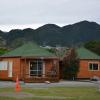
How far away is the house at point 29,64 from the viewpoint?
51.4m

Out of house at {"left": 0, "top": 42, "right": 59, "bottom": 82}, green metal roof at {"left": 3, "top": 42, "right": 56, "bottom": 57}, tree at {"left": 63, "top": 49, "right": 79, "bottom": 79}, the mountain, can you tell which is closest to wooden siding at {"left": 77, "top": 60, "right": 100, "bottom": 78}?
tree at {"left": 63, "top": 49, "right": 79, "bottom": 79}

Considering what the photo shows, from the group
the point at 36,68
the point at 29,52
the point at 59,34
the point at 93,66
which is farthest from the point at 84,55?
the point at 59,34

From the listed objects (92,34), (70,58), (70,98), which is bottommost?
(70,98)

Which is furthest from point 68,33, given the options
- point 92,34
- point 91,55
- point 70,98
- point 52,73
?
Result: point 70,98

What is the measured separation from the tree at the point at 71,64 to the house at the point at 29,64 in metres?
2.31

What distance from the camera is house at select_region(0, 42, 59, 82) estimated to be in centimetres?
5141

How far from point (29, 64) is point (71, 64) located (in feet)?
17.4

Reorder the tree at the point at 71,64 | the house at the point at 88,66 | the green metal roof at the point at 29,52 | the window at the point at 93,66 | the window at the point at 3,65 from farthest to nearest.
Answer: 1. the window at the point at 93,66
2. the house at the point at 88,66
3. the tree at the point at 71,64
4. the window at the point at 3,65
5. the green metal roof at the point at 29,52

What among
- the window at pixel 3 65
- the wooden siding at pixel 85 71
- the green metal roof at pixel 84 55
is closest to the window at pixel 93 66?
the wooden siding at pixel 85 71

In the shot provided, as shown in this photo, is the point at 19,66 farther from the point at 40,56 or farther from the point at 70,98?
the point at 70,98

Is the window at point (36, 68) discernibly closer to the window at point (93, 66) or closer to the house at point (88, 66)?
the house at point (88, 66)

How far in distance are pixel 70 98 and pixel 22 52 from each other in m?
27.0

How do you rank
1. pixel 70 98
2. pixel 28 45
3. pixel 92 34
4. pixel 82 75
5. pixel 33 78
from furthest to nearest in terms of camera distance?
pixel 92 34 < pixel 82 75 < pixel 28 45 < pixel 33 78 < pixel 70 98

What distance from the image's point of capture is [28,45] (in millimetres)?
54312
